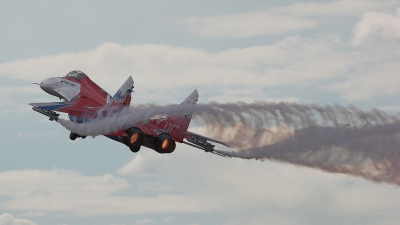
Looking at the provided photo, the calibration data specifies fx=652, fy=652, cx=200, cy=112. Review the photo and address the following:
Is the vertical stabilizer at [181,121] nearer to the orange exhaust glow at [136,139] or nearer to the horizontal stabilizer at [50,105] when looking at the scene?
the orange exhaust glow at [136,139]

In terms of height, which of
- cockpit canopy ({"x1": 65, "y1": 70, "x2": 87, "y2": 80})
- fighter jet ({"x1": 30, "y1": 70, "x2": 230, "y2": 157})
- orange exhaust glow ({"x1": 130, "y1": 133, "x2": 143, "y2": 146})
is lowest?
orange exhaust glow ({"x1": 130, "y1": 133, "x2": 143, "y2": 146})

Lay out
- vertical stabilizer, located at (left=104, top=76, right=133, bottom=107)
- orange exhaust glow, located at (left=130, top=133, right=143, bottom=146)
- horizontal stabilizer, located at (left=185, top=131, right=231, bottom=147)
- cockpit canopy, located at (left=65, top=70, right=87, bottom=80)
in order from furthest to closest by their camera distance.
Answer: cockpit canopy, located at (left=65, top=70, right=87, bottom=80) < horizontal stabilizer, located at (left=185, top=131, right=231, bottom=147) < vertical stabilizer, located at (left=104, top=76, right=133, bottom=107) < orange exhaust glow, located at (left=130, top=133, right=143, bottom=146)

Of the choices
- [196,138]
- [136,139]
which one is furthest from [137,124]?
[196,138]

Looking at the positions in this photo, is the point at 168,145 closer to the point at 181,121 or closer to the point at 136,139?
the point at 136,139

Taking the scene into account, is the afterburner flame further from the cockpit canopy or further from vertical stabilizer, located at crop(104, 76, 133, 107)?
the cockpit canopy

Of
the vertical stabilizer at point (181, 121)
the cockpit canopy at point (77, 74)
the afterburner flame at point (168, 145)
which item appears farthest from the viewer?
the cockpit canopy at point (77, 74)

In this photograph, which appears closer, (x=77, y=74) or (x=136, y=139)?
(x=136, y=139)

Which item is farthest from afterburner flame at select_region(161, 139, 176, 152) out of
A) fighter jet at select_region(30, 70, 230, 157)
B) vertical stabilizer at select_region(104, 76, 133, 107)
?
vertical stabilizer at select_region(104, 76, 133, 107)

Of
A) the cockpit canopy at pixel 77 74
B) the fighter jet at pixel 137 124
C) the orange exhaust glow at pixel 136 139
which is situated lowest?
the orange exhaust glow at pixel 136 139

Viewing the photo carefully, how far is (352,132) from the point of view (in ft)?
120

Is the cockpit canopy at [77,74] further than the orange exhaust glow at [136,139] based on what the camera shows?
Yes

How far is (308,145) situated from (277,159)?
6.24ft

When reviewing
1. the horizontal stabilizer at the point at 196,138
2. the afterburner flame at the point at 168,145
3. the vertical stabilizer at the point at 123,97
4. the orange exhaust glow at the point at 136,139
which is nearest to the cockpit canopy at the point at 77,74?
the vertical stabilizer at the point at 123,97

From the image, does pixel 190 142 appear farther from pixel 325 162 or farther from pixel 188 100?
pixel 325 162
